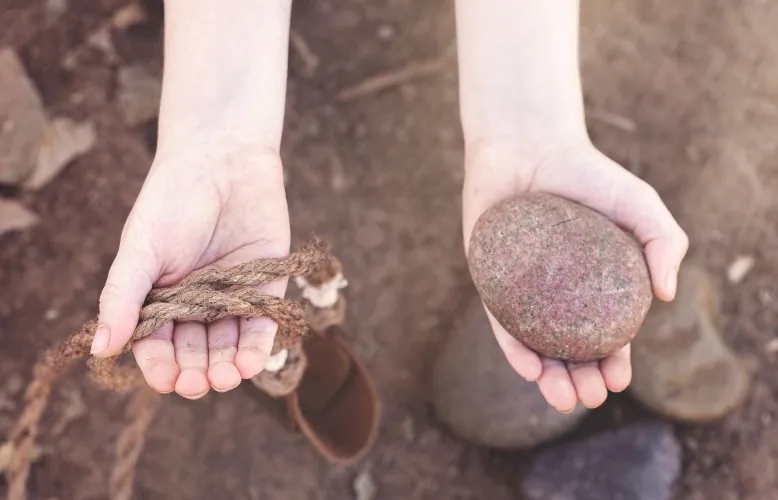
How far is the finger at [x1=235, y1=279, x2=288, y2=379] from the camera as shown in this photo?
3.32ft

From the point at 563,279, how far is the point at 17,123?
4.93ft

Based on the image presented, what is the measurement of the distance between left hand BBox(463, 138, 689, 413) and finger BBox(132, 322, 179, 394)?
591 mm

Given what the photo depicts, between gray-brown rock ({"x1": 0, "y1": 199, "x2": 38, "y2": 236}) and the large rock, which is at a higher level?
gray-brown rock ({"x1": 0, "y1": 199, "x2": 38, "y2": 236})

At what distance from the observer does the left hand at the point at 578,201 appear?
3.97ft

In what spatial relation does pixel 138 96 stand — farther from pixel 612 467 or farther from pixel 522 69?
pixel 612 467

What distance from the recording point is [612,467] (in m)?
1.62

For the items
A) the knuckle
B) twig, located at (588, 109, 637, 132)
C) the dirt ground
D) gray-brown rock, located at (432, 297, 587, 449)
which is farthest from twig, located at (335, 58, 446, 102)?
the knuckle

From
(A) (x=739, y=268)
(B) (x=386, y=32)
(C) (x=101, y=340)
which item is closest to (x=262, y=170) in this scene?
(C) (x=101, y=340)

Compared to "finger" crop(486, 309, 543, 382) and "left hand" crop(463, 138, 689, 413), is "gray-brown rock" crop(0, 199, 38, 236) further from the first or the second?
"finger" crop(486, 309, 543, 382)

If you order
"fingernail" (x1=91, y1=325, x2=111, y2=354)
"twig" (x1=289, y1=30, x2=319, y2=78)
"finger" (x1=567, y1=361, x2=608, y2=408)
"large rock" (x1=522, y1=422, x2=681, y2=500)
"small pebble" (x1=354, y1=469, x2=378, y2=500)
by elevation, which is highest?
"fingernail" (x1=91, y1=325, x2=111, y2=354)

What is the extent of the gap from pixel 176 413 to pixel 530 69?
1.16 metres

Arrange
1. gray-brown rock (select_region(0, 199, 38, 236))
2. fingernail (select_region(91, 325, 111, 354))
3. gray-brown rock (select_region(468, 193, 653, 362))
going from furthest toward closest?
gray-brown rock (select_region(0, 199, 38, 236))
gray-brown rock (select_region(468, 193, 653, 362))
fingernail (select_region(91, 325, 111, 354))

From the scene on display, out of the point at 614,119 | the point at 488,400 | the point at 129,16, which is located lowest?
the point at 488,400

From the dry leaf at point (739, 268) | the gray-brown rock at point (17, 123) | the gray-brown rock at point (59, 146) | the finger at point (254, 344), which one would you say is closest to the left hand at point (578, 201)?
the finger at point (254, 344)
